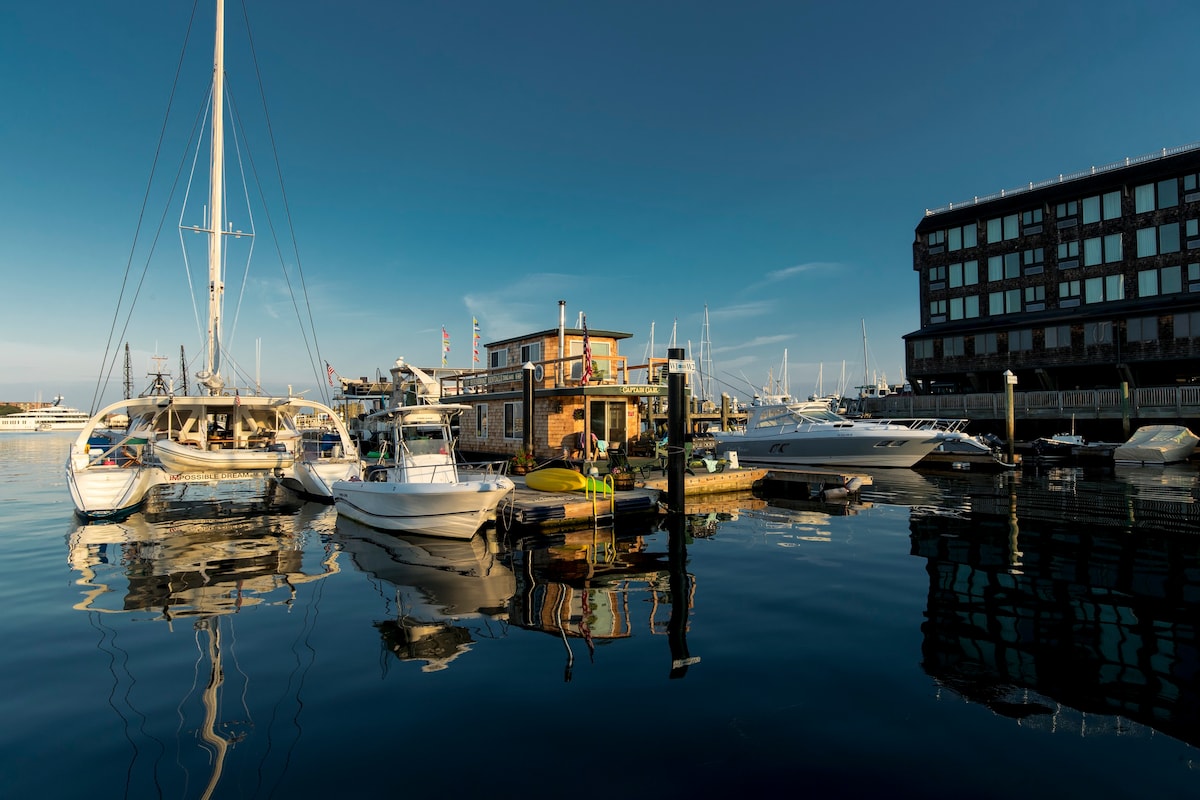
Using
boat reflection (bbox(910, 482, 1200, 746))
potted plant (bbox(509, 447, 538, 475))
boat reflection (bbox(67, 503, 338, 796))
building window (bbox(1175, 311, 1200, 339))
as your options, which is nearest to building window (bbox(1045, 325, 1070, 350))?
building window (bbox(1175, 311, 1200, 339))

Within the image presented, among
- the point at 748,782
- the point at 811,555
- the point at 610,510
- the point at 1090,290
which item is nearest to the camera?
the point at 748,782

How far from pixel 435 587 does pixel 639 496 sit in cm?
788

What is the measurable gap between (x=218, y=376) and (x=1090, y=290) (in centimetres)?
5244

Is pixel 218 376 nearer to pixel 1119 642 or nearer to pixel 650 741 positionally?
pixel 650 741

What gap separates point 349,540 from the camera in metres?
14.9

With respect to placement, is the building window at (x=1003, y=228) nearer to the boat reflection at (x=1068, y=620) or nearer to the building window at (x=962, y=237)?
the building window at (x=962, y=237)

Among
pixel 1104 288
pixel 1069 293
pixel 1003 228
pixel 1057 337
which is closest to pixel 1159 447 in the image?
pixel 1057 337

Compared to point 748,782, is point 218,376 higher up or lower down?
higher up

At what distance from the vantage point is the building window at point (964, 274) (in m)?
48.0

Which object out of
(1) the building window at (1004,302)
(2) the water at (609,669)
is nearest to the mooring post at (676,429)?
(2) the water at (609,669)

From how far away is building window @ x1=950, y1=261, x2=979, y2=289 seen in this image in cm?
4803

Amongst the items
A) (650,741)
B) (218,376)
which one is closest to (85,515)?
(218,376)

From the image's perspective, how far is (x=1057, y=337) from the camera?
4209 cm

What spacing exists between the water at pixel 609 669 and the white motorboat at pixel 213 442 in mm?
3514
